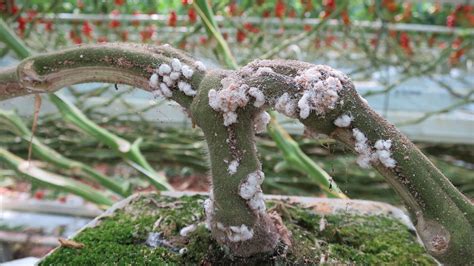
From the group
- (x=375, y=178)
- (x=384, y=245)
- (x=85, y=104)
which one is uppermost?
(x=85, y=104)

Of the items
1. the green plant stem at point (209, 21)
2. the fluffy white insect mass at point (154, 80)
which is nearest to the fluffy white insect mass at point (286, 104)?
the fluffy white insect mass at point (154, 80)

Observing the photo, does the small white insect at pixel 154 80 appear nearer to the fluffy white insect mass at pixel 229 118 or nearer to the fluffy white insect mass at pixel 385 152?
the fluffy white insect mass at pixel 229 118

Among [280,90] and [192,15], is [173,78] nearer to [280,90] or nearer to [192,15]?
[280,90]

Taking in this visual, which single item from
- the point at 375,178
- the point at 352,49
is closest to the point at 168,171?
the point at 375,178

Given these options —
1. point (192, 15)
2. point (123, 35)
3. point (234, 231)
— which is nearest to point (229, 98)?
point (234, 231)

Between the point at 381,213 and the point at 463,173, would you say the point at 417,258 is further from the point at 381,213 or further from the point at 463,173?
the point at 463,173

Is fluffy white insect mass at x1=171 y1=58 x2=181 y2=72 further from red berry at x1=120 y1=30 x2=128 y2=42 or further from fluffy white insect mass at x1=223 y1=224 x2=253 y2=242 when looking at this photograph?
red berry at x1=120 y1=30 x2=128 y2=42

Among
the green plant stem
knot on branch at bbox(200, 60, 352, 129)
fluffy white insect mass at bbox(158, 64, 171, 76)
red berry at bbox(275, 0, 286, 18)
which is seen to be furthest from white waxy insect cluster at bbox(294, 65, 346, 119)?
red berry at bbox(275, 0, 286, 18)

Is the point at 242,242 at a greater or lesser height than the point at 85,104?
lesser
